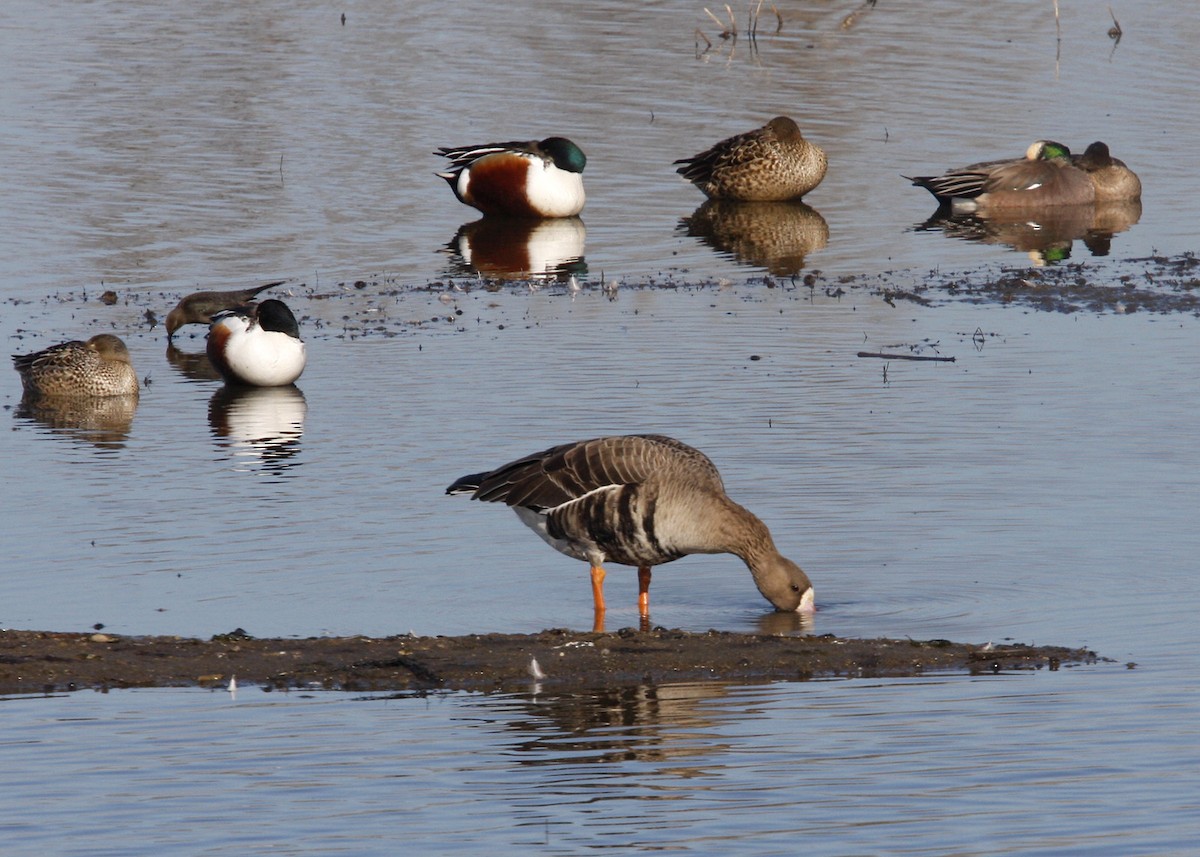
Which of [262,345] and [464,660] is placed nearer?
[464,660]

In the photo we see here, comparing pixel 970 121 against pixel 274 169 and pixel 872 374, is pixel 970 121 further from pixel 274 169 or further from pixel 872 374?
pixel 872 374

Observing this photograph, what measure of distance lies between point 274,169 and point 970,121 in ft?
32.3

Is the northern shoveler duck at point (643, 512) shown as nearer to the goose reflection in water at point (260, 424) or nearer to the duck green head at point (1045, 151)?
the goose reflection in water at point (260, 424)

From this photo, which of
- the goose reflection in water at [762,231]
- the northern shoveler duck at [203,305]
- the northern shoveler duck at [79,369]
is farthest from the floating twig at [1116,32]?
the northern shoveler duck at [79,369]

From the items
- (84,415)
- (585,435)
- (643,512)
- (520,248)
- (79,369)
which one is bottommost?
(643,512)

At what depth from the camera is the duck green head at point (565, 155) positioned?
21875 millimetres

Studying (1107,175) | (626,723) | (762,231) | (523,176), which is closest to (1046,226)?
(1107,175)

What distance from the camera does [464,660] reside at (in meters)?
8.92

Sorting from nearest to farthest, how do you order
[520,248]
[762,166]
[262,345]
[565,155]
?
[262,345] → [520,248] → [565,155] → [762,166]

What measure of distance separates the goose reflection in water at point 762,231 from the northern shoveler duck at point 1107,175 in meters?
3.15

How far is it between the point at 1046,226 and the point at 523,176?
5.97 metres

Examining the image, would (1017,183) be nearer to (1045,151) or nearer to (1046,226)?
(1045,151)

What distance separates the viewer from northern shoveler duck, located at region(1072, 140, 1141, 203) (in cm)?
2231

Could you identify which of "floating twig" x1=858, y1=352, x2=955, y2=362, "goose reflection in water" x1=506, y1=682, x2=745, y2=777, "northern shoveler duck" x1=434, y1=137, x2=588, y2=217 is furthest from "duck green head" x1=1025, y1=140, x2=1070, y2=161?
"goose reflection in water" x1=506, y1=682, x2=745, y2=777
